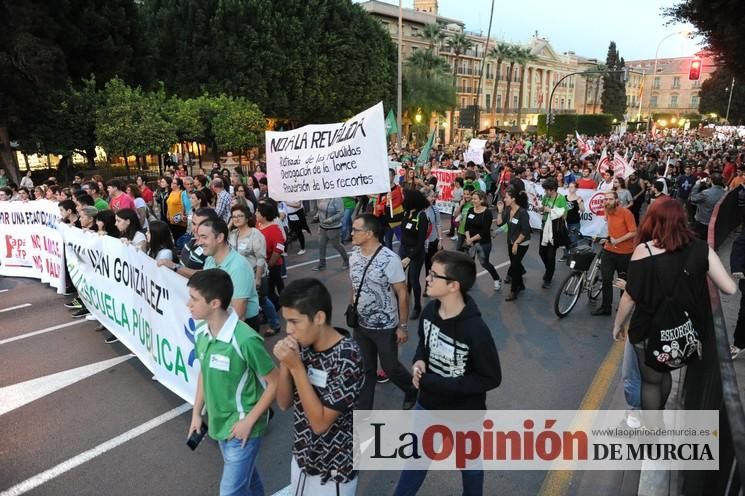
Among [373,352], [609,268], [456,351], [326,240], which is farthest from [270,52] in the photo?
[456,351]

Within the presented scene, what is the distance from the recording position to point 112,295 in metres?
6.02

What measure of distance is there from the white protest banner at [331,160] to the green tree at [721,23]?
10402 millimetres

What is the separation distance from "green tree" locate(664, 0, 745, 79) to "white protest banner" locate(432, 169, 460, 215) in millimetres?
7276

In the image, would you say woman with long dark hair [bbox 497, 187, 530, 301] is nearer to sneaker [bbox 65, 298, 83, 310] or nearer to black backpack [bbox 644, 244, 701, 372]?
black backpack [bbox 644, 244, 701, 372]

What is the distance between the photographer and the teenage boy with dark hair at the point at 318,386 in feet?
7.66

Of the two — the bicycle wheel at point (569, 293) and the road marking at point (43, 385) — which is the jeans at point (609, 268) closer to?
the bicycle wheel at point (569, 293)

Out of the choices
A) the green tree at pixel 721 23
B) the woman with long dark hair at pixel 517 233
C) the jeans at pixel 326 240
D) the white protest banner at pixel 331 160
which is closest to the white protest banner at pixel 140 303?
the white protest banner at pixel 331 160

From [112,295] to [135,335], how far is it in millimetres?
735

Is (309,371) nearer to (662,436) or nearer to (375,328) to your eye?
(375,328)

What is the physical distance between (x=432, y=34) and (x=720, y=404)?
6840 centimetres

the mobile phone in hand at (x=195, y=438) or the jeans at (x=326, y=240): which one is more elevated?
the mobile phone in hand at (x=195, y=438)

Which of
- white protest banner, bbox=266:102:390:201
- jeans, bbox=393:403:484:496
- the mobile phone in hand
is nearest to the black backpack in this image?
jeans, bbox=393:403:484:496

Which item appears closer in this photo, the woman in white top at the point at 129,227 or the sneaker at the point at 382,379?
the sneaker at the point at 382,379

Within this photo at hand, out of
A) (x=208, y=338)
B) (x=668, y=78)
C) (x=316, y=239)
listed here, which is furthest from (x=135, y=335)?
(x=668, y=78)
